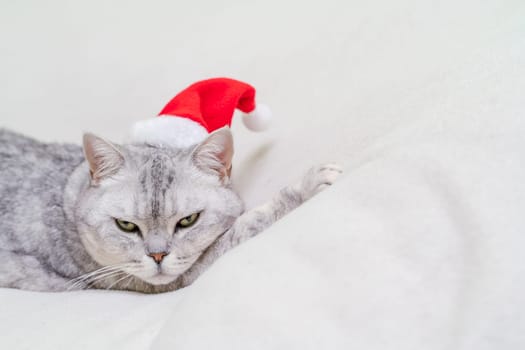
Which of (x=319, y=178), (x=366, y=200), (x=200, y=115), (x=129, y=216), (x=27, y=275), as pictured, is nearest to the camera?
(x=366, y=200)

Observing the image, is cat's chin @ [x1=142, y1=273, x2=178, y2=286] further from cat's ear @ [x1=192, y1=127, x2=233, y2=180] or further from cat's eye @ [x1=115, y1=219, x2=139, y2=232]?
cat's ear @ [x1=192, y1=127, x2=233, y2=180]

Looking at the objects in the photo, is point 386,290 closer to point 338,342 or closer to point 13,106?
point 338,342

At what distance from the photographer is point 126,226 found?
1.06 meters

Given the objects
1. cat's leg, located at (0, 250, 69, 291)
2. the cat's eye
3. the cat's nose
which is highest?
the cat's eye

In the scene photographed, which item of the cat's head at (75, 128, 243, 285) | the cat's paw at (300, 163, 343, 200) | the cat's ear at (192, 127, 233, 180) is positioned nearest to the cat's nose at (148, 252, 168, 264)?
the cat's head at (75, 128, 243, 285)

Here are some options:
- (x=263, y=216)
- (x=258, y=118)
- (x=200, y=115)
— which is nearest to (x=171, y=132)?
(x=200, y=115)

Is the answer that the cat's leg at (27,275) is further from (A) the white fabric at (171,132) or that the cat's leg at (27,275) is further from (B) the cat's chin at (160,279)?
(A) the white fabric at (171,132)

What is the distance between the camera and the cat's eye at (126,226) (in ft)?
3.48

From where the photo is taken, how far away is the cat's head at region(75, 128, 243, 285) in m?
1.04

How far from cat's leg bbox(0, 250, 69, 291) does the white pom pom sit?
630 millimetres

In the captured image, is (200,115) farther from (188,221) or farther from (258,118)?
(188,221)

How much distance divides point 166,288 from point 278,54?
82 centimetres

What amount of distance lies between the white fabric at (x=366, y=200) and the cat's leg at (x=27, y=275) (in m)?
0.05

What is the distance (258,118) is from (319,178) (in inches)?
16.5
